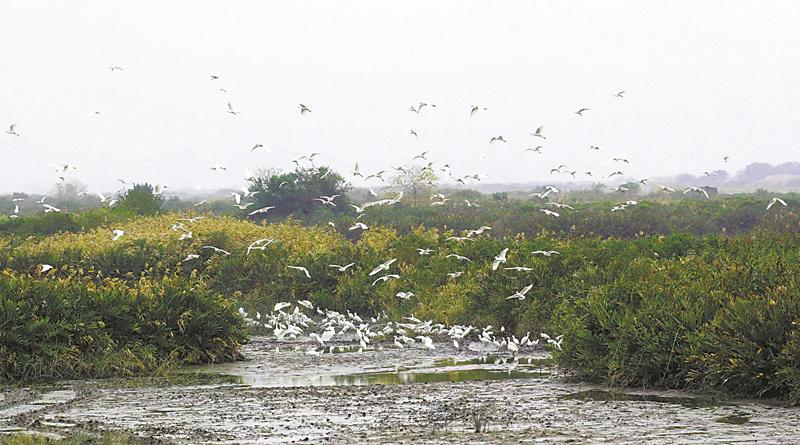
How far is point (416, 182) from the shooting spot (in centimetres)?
7038

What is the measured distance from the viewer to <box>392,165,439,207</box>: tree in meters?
69.6

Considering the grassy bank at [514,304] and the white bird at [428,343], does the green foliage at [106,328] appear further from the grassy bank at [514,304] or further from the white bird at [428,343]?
the white bird at [428,343]

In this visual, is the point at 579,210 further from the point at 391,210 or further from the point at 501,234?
the point at 391,210

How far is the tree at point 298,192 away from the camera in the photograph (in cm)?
5319

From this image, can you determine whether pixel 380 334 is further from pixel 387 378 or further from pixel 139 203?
pixel 139 203

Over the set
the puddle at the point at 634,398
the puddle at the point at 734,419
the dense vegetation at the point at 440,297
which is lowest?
the puddle at the point at 734,419

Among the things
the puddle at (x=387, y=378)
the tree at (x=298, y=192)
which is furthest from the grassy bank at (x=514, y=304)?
the tree at (x=298, y=192)

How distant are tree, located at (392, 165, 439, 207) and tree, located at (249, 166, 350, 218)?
14.4m

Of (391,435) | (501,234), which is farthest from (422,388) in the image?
(501,234)

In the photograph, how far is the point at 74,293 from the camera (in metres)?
16.5

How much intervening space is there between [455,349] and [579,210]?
93.5 ft

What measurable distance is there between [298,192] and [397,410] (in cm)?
4139

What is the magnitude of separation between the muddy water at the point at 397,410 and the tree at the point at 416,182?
173ft

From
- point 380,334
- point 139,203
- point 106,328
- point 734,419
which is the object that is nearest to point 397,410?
point 734,419
